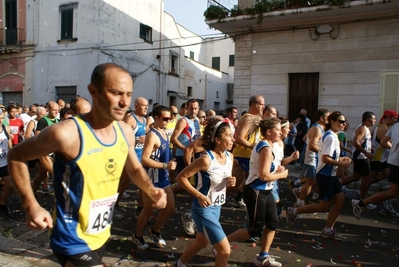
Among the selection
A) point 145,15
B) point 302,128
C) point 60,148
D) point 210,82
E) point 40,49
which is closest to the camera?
point 60,148

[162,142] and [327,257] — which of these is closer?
[327,257]

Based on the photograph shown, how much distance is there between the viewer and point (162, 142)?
4426mm

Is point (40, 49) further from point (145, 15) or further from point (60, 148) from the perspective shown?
point (60, 148)

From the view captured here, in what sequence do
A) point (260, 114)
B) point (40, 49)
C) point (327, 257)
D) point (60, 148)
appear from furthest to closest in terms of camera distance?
point (40, 49), point (260, 114), point (327, 257), point (60, 148)

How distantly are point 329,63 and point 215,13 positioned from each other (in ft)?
15.1

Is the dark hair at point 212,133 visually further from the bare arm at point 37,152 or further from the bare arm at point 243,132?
the bare arm at point 243,132

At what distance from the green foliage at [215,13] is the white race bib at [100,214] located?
11.7m

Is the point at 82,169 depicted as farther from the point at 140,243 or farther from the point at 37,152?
the point at 140,243

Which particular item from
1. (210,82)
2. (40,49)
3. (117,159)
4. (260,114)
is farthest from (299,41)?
(210,82)

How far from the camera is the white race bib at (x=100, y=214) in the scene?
2119mm

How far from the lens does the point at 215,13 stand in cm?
1289

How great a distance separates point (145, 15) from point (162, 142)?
19.5 meters

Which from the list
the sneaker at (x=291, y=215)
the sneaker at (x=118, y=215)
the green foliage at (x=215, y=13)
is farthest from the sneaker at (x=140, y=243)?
the green foliage at (x=215, y=13)

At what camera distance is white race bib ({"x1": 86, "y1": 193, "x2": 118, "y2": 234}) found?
212 cm
